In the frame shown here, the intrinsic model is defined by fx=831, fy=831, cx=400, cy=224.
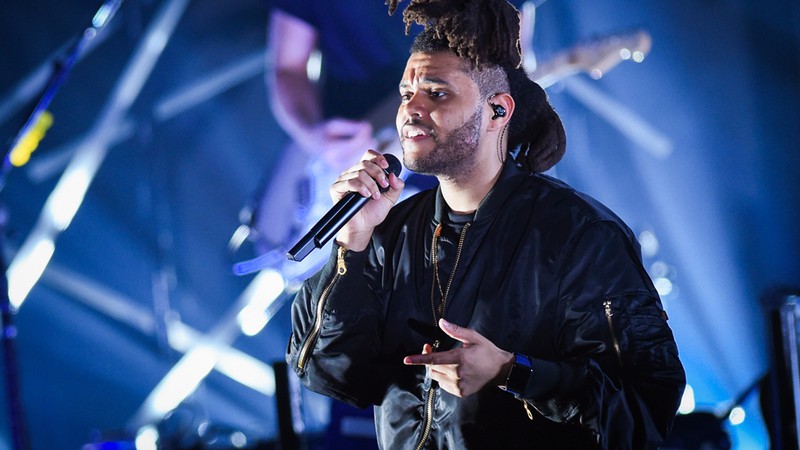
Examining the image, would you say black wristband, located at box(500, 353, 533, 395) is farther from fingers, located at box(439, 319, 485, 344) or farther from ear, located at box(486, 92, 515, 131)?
ear, located at box(486, 92, 515, 131)

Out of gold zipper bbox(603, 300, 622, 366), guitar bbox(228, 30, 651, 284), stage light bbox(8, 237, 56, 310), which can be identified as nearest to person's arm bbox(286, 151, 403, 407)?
gold zipper bbox(603, 300, 622, 366)

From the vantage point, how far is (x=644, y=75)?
196 inches

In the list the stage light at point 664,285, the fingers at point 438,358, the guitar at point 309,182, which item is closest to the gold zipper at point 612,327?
the fingers at point 438,358

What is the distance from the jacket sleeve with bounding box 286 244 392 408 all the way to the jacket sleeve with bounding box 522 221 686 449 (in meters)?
0.40

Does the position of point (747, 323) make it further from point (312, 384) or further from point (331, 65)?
point (312, 384)

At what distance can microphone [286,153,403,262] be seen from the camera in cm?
158

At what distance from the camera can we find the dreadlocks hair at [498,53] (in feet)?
5.62

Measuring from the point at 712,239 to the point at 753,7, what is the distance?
1.36m

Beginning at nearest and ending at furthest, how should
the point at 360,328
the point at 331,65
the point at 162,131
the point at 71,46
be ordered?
the point at 360,328
the point at 71,46
the point at 331,65
the point at 162,131

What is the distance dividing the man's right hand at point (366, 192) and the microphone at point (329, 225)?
0.02 metres

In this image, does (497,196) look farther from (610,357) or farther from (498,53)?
(610,357)

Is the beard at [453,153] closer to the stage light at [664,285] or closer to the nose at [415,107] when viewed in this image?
the nose at [415,107]

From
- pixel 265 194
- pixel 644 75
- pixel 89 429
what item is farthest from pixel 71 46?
pixel 644 75

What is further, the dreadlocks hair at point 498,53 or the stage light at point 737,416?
the stage light at point 737,416
